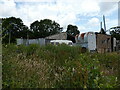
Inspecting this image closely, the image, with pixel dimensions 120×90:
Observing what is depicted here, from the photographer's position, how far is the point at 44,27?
7044 centimetres

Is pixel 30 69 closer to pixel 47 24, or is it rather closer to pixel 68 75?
pixel 68 75

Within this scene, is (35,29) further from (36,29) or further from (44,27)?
(44,27)

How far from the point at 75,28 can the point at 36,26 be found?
16.7m

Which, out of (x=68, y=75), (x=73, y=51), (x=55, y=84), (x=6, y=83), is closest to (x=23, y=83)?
(x=6, y=83)

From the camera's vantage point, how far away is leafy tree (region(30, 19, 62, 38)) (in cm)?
6746

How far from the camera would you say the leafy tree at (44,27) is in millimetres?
67456

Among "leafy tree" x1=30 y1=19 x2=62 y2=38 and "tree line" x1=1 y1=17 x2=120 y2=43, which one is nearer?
"tree line" x1=1 y1=17 x2=120 y2=43

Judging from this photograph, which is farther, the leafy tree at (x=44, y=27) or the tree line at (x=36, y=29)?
the leafy tree at (x=44, y=27)

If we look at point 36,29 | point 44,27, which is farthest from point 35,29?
point 44,27

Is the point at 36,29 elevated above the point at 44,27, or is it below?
below

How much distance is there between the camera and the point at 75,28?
7431 centimetres

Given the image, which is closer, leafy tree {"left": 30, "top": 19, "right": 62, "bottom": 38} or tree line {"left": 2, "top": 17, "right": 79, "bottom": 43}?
tree line {"left": 2, "top": 17, "right": 79, "bottom": 43}

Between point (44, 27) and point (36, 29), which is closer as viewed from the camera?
point (36, 29)

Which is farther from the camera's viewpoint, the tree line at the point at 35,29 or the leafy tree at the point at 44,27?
the leafy tree at the point at 44,27
